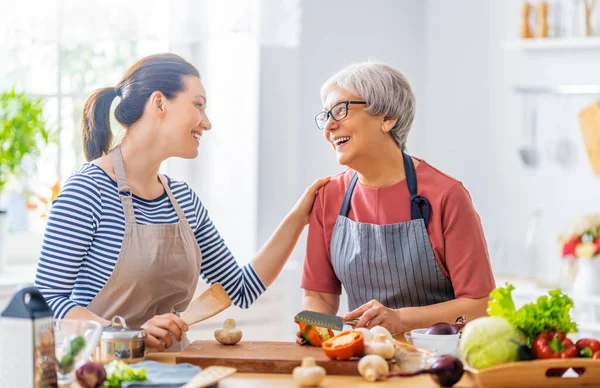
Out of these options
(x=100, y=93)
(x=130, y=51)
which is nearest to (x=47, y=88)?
(x=130, y=51)

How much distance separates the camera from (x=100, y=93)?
2.33 metres

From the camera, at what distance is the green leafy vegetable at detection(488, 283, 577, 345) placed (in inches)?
64.6

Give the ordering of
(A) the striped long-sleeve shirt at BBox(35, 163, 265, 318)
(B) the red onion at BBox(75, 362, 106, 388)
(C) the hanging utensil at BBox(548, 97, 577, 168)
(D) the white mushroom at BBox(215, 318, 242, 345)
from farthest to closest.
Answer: (C) the hanging utensil at BBox(548, 97, 577, 168) < (A) the striped long-sleeve shirt at BBox(35, 163, 265, 318) < (D) the white mushroom at BBox(215, 318, 242, 345) < (B) the red onion at BBox(75, 362, 106, 388)

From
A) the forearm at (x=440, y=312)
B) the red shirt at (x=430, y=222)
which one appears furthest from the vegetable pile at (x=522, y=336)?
the red shirt at (x=430, y=222)

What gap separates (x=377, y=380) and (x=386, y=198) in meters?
0.82

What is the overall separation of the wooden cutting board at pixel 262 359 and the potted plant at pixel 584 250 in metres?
1.86

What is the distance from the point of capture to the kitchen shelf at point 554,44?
3.54 meters

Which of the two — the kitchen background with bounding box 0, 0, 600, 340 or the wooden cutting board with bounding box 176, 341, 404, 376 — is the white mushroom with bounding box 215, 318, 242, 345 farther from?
the kitchen background with bounding box 0, 0, 600, 340

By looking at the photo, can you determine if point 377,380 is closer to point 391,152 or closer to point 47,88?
point 391,152

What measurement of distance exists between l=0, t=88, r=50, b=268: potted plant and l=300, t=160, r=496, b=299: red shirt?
4.31 ft

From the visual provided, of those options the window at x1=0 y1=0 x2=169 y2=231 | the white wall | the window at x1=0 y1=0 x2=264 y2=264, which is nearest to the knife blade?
the window at x1=0 y1=0 x2=264 y2=264

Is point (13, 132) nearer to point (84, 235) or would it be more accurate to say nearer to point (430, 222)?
point (84, 235)

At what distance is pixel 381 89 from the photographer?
93.9 inches

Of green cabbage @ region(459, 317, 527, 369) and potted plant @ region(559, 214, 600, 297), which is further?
potted plant @ region(559, 214, 600, 297)
